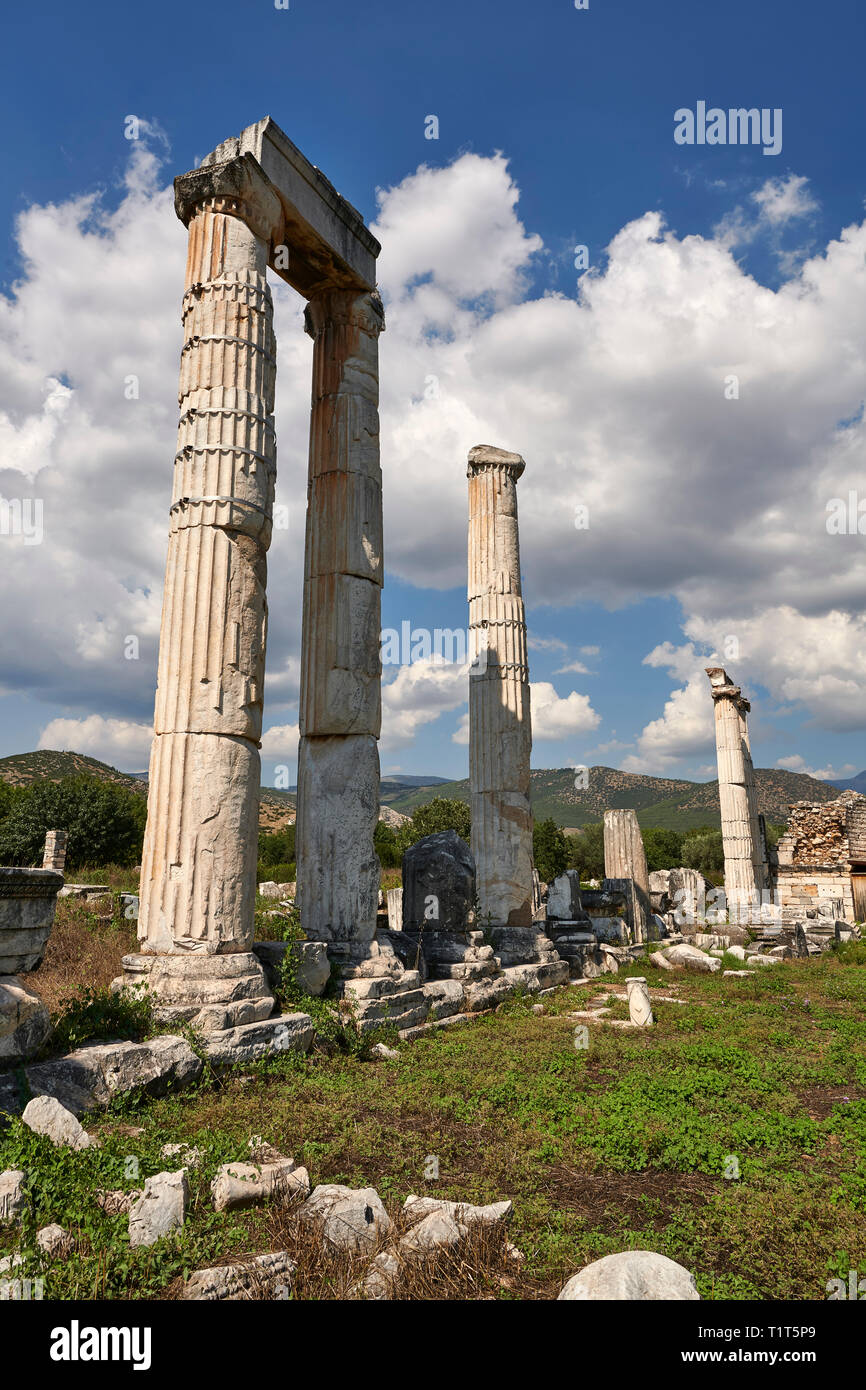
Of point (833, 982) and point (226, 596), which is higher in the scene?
point (226, 596)

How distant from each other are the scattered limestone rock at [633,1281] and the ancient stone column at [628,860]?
16.0m

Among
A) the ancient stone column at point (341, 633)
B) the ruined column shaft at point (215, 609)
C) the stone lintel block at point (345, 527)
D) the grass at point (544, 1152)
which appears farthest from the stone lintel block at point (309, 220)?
the grass at point (544, 1152)

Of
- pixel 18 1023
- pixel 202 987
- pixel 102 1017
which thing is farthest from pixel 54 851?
pixel 18 1023

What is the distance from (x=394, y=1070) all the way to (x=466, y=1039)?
1391mm

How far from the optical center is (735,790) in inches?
960

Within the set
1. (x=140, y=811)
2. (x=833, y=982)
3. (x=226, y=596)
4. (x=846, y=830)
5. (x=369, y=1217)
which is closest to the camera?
(x=369, y=1217)

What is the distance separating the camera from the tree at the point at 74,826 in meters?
32.2

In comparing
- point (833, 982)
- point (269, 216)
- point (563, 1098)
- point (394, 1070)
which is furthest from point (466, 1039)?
point (269, 216)

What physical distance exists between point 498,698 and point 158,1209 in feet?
33.7

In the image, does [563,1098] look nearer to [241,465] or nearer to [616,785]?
[241,465]

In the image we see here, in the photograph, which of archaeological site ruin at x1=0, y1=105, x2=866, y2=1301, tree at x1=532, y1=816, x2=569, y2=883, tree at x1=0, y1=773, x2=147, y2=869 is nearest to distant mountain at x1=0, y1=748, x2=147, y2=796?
tree at x1=0, y1=773, x2=147, y2=869

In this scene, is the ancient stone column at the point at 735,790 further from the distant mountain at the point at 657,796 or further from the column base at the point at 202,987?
the distant mountain at the point at 657,796

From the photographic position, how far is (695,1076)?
6.25 metres

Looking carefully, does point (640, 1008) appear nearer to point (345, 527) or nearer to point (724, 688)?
point (345, 527)
